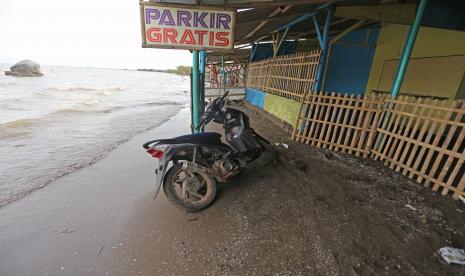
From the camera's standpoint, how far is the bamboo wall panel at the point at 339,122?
4.48 m

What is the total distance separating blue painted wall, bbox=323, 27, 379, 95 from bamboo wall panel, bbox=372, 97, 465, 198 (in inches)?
175

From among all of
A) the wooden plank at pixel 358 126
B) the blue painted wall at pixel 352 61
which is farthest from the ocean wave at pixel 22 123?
the blue painted wall at pixel 352 61

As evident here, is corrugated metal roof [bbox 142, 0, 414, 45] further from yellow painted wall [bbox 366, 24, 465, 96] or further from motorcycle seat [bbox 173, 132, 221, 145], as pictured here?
motorcycle seat [bbox 173, 132, 221, 145]

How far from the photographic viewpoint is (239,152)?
3213 millimetres

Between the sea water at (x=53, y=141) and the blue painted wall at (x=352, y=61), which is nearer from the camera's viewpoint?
the sea water at (x=53, y=141)

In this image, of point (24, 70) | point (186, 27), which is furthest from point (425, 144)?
point (24, 70)

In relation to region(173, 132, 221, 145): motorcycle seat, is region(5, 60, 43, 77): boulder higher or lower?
lower

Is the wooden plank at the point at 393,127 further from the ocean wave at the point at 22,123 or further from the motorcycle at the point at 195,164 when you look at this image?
the ocean wave at the point at 22,123

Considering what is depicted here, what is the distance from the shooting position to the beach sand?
6.70 ft

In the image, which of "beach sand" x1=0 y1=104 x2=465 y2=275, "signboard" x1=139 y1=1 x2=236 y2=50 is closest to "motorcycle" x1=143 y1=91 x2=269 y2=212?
"beach sand" x1=0 y1=104 x2=465 y2=275

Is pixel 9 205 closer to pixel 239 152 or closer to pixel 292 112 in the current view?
pixel 239 152

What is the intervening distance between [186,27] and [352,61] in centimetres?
750

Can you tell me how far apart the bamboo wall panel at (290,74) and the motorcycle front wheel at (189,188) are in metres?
3.64

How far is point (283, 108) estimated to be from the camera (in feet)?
22.8
